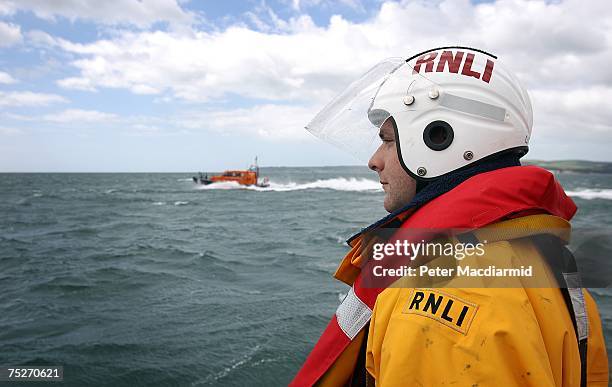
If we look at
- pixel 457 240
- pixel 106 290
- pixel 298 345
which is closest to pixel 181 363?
pixel 298 345

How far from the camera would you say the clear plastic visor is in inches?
78.1

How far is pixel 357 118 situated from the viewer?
218cm

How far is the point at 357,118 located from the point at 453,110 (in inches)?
24.1

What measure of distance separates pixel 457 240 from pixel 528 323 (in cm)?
27

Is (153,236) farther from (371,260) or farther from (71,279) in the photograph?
(371,260)

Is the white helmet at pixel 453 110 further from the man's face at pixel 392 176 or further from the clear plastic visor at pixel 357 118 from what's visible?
the clear plastic visor at pixel 357 118

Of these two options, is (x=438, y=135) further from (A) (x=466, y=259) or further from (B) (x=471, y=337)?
(B) (x=471, y=337)

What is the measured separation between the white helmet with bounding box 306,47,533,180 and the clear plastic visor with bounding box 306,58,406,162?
6.5 inches

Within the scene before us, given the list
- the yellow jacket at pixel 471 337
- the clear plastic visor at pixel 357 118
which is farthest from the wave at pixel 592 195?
the yellow jacket at pixel 471 337

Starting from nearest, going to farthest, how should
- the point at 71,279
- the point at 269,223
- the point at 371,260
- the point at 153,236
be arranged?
the point at 371,260, the point at 71,279, the point at 153,236, the point at 269,223

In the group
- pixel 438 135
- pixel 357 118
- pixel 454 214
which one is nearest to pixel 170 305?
pixel 357 118

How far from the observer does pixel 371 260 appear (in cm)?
152

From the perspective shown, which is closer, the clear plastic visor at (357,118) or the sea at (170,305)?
the clear plastic visor at (357,118)

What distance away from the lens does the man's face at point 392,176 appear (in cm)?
170
